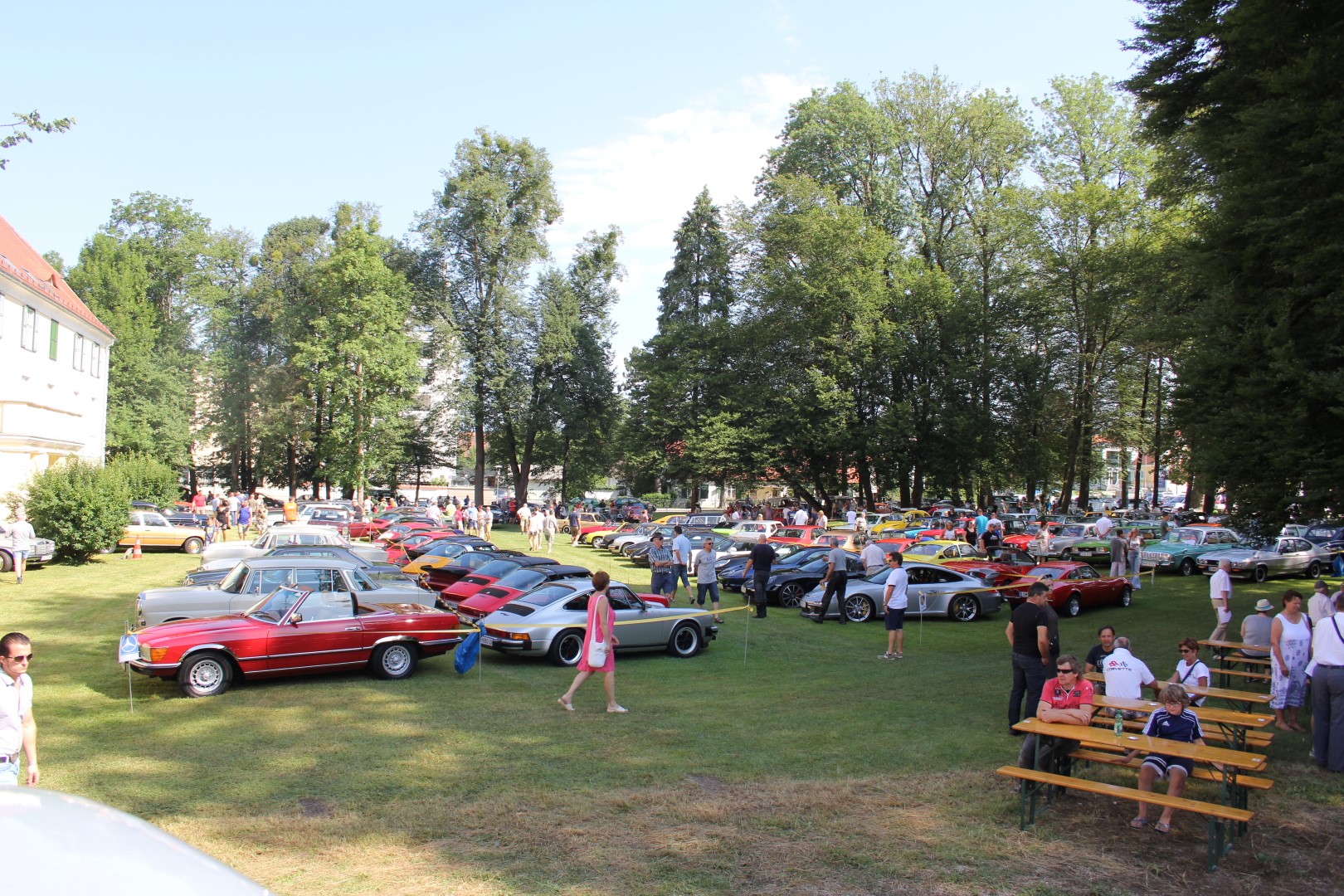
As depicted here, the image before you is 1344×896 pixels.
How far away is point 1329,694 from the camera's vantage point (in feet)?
28.2

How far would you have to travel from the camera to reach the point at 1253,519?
1590 cm

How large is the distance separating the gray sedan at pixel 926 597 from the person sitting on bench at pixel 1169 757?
36.6 feet

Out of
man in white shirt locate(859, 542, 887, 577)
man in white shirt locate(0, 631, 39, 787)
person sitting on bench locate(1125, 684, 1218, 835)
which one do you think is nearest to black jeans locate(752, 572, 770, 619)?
man in white shirt locate(859, 542, 887, 577)

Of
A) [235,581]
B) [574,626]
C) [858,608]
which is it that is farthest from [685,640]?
[235,581]

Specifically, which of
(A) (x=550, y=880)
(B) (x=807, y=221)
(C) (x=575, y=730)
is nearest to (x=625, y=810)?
(A) (x=550, y=880)

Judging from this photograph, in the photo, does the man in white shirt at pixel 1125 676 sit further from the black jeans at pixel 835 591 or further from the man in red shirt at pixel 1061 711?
the black jeans at pixel 835 591

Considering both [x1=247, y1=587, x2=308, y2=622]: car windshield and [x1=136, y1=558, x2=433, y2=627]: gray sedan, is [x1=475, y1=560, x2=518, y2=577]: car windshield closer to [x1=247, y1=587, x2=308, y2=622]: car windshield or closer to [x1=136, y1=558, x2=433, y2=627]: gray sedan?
[x1=136, y1=558, x2=433, y2=627]: gray sedan

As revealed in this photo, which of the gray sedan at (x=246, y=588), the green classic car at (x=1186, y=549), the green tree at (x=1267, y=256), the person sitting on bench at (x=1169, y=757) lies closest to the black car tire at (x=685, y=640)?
the gray sedan at (x=246, y=588)

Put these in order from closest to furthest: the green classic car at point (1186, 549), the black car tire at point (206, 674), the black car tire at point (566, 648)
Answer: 1. the black car tire at point (206, 674)
2. the black car tire at point (566, 648)
3. the green classic car at point (1186, 549)

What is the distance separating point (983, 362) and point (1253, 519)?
32.5 metres

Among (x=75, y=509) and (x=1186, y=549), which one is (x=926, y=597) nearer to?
(x=1186, y=549)

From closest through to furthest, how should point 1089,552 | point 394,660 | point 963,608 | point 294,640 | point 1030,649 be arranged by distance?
point 1030,649
point 294,640
point 394,660
point 963,608
point 1089,552

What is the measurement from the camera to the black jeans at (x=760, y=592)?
18656 millimetres

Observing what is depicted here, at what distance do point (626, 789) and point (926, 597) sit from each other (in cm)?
1325
